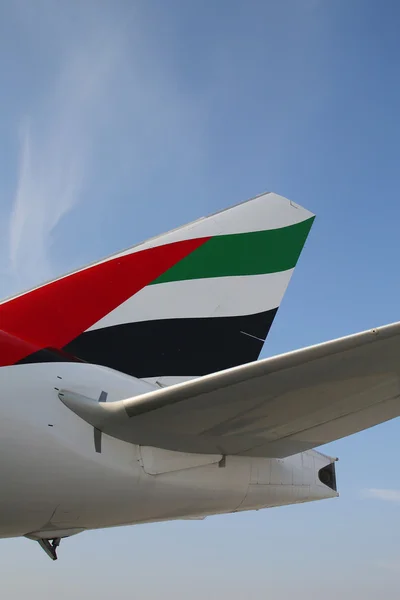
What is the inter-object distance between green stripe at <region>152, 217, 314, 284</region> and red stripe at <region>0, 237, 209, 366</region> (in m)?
0.17

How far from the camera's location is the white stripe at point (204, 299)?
5656 mm

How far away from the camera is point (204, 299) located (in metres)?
6.17

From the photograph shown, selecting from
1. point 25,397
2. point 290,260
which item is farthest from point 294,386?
point 290,260

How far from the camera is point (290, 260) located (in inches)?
280

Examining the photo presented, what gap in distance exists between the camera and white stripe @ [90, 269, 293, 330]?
18.6ft

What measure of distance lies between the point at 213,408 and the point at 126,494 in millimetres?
995

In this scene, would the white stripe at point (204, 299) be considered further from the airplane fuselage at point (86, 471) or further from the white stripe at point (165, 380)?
the airplane fuselage at point (86, 471)

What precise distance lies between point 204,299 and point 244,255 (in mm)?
889

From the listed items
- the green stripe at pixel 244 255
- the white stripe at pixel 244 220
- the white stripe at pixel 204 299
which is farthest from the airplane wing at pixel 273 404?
the white stripe at pixel 244 220

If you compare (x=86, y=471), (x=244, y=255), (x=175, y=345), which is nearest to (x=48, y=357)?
(x=86, y=471)

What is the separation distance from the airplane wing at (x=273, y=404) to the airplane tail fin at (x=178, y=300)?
973 mm

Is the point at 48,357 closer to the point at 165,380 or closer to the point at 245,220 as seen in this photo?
the point at 165,380

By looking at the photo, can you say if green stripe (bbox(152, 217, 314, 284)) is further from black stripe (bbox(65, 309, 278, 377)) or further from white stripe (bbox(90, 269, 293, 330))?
black stripe (bbox(65, 309, 278, 377))

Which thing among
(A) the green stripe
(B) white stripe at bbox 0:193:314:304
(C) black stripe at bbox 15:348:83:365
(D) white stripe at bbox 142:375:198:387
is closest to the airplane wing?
(C) black stripe at bbox 15:348:83:365
